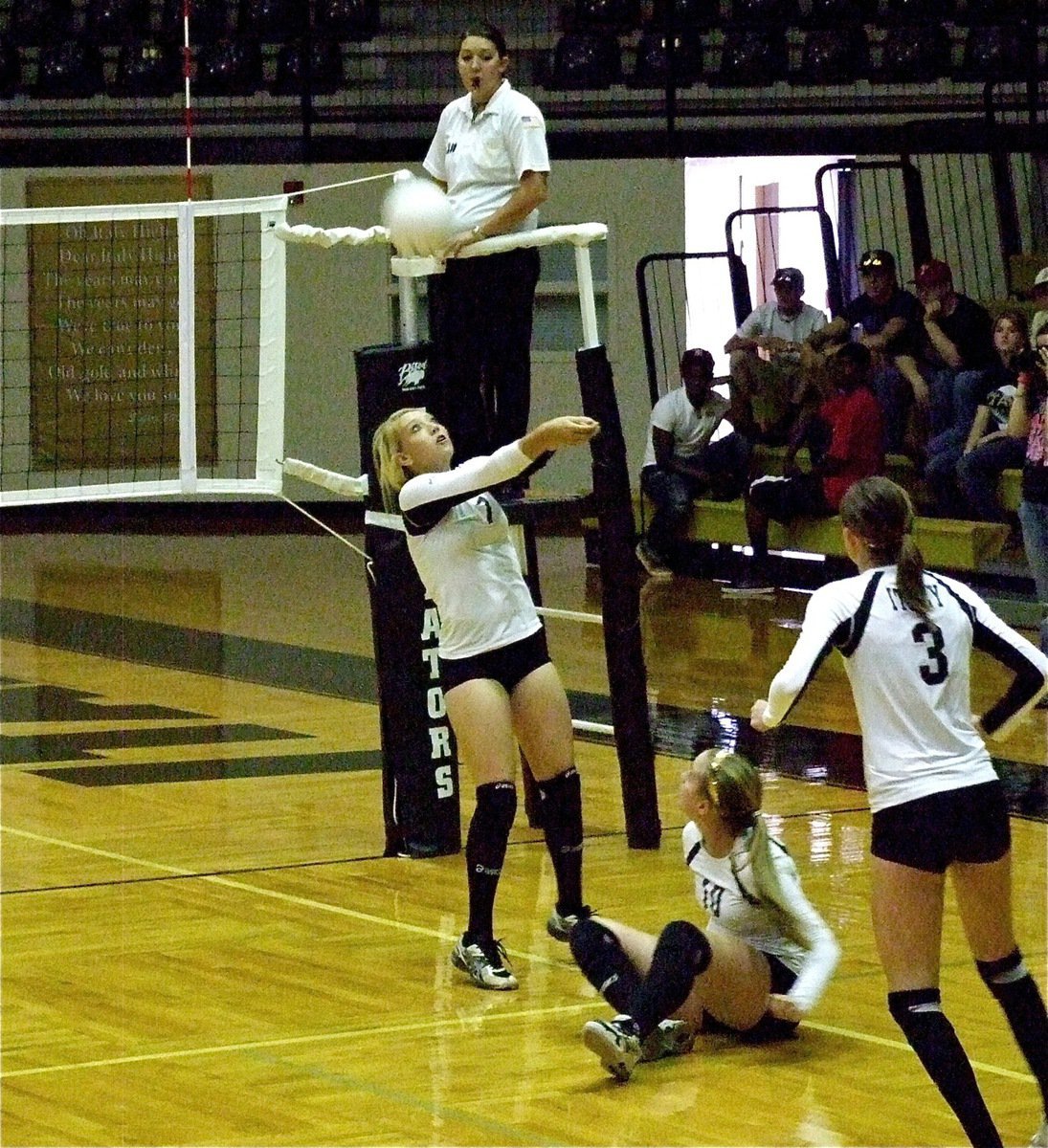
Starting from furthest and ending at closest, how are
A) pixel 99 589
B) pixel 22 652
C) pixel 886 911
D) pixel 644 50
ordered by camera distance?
pixel 644 50, pixel 99 589, pixel 22 652, pixel 886 911

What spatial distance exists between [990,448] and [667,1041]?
7.82 meters

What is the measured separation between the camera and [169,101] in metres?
18.1

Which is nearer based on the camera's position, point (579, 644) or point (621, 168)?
point (579, 644)

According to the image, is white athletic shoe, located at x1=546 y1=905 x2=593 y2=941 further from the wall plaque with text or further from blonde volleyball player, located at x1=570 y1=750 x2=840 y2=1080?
the wall plaque with text

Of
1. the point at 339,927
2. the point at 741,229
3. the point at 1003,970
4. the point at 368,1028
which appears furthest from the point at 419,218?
the point at 741,229

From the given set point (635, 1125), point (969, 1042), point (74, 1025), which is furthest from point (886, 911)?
point (74, 1025)

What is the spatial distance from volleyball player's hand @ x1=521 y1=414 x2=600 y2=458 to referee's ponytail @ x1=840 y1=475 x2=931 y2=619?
106cm

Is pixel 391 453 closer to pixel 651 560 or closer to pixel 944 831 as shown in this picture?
pixel 944 831

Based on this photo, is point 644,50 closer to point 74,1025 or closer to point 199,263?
point 199,263

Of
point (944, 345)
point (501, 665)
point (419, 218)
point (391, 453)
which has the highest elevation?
point (419, 218)

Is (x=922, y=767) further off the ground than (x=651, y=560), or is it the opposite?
(x=922, y=767)

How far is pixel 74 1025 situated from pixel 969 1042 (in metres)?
2.21

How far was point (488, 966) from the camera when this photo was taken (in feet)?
18.3

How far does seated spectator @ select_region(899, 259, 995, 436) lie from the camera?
1305 cm
